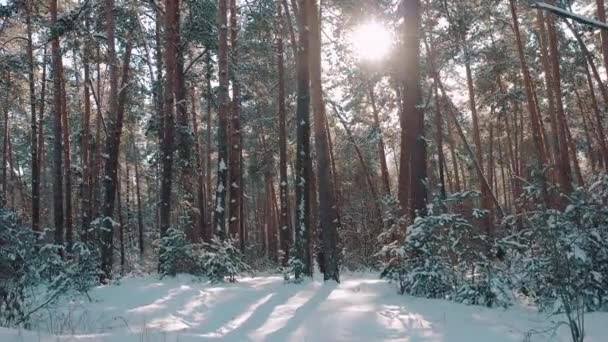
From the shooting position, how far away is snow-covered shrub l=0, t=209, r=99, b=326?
565cm

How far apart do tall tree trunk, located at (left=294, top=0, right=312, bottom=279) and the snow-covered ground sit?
223 cm

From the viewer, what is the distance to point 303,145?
35.5ft

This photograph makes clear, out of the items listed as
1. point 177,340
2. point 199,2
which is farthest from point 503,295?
point 199,2

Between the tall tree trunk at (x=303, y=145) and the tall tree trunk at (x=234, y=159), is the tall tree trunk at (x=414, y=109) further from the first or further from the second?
the tall tree trunk at (x=234, y=159)

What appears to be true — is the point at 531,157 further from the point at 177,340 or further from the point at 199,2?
the point at 177,340

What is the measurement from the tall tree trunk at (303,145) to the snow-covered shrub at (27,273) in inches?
159

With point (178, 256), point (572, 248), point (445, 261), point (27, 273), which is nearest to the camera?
point (572, 248)

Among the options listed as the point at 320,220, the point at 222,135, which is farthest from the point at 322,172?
the point at 222,135

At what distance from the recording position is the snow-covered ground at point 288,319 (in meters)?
4.93

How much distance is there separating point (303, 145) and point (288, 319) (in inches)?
213

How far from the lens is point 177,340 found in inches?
177

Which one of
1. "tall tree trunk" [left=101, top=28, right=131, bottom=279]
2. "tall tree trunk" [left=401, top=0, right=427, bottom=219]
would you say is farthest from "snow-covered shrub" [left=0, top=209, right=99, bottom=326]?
"tall tree trunk" [left=401, top=0, right=427, bottom=219]

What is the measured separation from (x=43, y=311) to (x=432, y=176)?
25.6 meters

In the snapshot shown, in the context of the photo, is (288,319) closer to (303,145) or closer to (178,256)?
(178,256)
